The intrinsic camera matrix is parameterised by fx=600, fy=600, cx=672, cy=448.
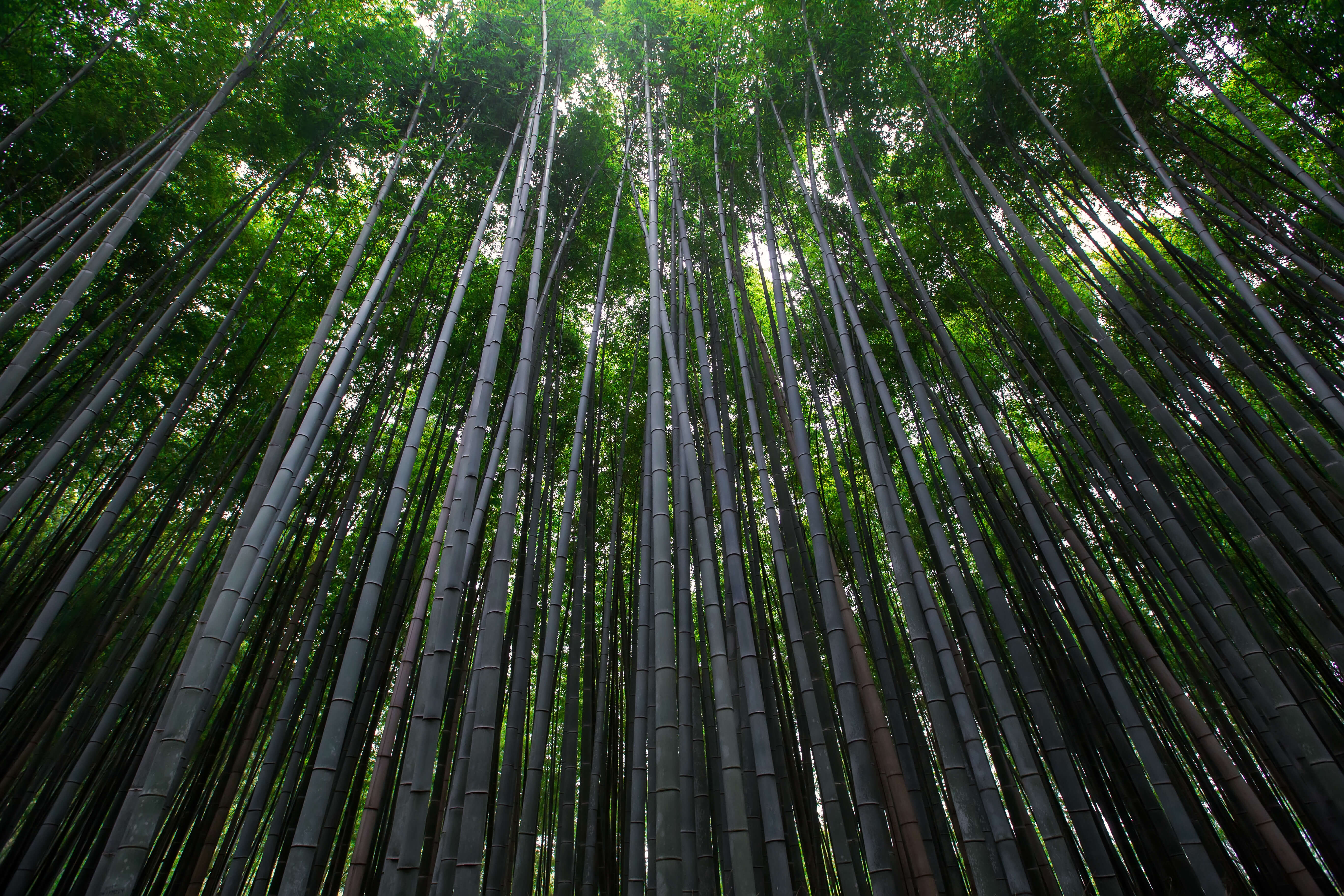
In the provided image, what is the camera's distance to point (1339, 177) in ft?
10.6

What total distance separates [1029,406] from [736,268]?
1686mm

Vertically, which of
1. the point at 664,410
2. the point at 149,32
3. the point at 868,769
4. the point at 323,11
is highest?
the point at 323,11

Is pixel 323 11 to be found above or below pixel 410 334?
above

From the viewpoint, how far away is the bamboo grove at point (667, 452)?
4.74 ft

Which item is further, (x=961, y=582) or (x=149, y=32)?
(x=149, y=32)

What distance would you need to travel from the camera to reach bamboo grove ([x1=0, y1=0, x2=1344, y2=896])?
1443 mm

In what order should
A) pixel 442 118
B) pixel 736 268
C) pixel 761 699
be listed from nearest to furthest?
pixel 761 699 → pixel 736 268 → pixel 442 118

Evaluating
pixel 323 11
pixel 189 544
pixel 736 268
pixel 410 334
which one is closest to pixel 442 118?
pixel 323 11

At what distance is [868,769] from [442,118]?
424cm

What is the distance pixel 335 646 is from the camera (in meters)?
2.26

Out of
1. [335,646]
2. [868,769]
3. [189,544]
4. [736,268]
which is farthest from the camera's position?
[189,544]

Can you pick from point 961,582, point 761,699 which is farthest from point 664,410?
point 961,582

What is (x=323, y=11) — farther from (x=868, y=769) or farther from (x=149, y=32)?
(x=868, y=769)

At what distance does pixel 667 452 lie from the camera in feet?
10.6
